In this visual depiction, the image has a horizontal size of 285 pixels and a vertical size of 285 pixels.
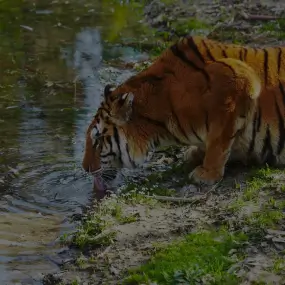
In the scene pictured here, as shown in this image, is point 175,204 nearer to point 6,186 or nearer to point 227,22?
point 6,186

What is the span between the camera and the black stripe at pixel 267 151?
22.8ft

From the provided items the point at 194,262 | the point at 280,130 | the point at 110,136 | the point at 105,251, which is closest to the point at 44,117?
the point at 110,136

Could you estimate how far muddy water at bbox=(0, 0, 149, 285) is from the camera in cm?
662

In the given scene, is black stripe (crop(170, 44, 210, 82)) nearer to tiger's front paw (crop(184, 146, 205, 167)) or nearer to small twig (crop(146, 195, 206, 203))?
tiger's front paw (crop(184, 146, 205, 167))

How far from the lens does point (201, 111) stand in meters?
6.78

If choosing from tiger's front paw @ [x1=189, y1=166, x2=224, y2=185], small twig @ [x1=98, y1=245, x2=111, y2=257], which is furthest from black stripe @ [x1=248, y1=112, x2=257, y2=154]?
small twig @ [x1=98, y1=245, x2=111, y2=257]

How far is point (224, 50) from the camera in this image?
23.3ft

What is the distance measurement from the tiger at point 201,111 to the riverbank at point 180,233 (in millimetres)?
260

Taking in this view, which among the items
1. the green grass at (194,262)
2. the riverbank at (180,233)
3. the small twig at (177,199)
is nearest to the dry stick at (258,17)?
the riverbank at (180,233)

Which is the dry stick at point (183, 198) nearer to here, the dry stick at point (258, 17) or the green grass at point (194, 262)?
the green grass at point (194, 262)

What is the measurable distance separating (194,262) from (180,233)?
1.93ft

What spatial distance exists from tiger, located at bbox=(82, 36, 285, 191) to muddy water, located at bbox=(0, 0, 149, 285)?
0.71m

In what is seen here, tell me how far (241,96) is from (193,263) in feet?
6.30

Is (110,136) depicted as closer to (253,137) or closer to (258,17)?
(253,137)
